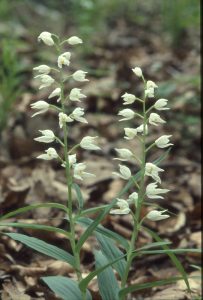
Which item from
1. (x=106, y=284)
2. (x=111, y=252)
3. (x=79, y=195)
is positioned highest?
(x=79, y=195)

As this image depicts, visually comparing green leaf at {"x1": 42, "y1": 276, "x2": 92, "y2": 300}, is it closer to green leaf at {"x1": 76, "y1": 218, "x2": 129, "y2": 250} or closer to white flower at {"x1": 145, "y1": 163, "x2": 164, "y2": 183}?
green leaf at {"x1": 76, "y1": 218, "x2": 129, "y2": 250}

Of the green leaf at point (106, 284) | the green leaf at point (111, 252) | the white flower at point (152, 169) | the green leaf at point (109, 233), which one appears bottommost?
the green leaf at point (106, 284)

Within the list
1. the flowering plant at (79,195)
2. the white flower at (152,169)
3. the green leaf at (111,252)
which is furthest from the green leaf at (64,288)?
the white flower at (152,169)

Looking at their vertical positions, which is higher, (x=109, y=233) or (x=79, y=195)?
(x=79, y=195)

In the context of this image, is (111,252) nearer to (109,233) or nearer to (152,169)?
(109,233)

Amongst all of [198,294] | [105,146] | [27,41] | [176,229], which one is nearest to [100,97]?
[105,146]

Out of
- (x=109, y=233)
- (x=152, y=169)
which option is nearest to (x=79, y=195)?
(x=109, y=233)

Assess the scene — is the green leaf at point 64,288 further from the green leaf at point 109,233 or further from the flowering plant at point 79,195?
the green leaf at point 109,233

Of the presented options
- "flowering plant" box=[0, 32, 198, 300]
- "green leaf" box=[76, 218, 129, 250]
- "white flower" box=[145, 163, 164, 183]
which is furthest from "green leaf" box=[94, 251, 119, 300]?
"white flower" box=[145, 163, 164, 183]
